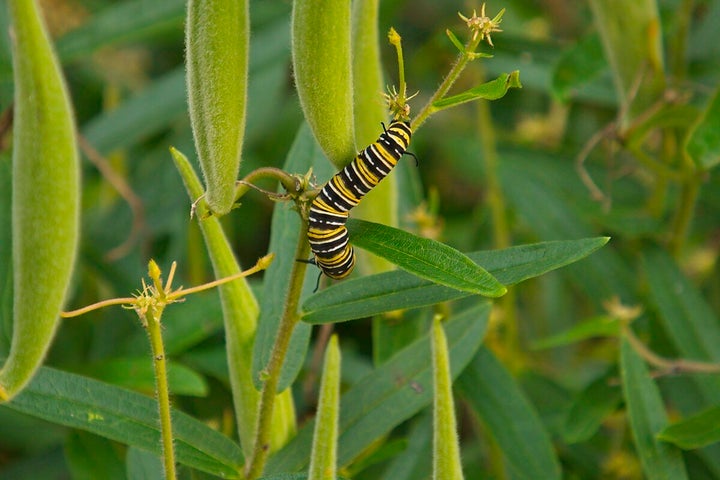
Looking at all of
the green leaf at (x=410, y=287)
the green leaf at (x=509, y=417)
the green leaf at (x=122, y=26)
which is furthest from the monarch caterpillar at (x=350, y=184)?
the green leaf at (x=122, y=26)

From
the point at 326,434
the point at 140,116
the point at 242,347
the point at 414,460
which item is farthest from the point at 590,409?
the point at 140,116

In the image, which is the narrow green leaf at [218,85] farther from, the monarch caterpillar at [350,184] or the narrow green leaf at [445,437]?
the narrow green leaf at [445,437]

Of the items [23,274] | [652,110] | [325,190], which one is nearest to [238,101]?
[325,190]

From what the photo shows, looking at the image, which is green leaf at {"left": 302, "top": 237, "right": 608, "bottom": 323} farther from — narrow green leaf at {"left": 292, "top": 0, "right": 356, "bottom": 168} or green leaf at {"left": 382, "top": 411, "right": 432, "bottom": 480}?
green leaf at {"left": 382, "top": 411, "right": 432, "bottom": 480}

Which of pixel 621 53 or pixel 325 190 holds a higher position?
pixel 621 53

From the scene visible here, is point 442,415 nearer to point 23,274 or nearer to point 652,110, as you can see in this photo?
point 23,274

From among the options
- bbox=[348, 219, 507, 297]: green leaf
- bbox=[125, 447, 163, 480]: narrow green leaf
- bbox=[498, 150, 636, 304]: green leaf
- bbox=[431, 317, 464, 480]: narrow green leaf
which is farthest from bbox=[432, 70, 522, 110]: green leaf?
bbox=[498, 150, 636, 304]: green leaf
